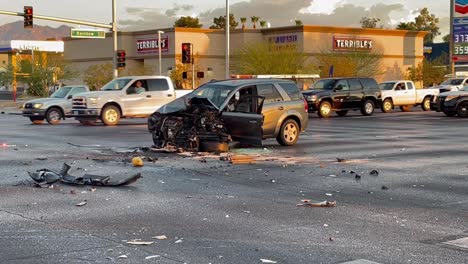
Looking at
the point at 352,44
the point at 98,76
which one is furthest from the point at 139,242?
the point at 352,44

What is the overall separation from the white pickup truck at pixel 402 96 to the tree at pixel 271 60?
60.6ft

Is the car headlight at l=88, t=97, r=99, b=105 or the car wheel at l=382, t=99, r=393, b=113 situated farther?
the car wheel at l=382, t=99, r=393, b=113

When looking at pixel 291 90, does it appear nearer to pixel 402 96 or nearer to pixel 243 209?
pixel 243 209

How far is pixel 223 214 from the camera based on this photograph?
819 centimetres

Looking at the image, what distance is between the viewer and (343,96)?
3350 centimetres

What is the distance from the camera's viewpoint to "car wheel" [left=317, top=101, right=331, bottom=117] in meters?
32.9

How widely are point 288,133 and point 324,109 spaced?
16103mm

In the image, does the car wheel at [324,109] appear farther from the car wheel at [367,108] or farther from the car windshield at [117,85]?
the car windshield at [117,85]

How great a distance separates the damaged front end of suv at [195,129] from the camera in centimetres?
1520

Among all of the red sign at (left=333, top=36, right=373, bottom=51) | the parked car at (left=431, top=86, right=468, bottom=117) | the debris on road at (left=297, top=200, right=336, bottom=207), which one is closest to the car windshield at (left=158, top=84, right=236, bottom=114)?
the debris on road at (left=297, top=200, right=336, bottom=207)

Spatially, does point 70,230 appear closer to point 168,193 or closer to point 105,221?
point 105,221

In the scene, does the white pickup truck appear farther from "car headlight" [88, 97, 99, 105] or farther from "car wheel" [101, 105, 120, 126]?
"car headlight" [88, 97, 99, 105]

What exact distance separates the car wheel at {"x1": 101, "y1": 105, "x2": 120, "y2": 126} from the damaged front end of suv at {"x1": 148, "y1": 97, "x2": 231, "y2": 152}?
34.3ft

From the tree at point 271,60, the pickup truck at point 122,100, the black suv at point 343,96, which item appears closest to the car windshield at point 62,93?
the pickup truck at point 122,100
